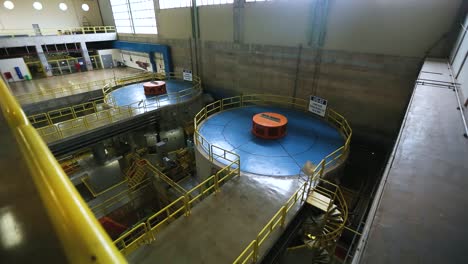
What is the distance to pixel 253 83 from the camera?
18484mm

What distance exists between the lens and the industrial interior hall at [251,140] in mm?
2273

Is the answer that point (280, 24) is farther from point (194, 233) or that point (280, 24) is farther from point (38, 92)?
point (38, 92)

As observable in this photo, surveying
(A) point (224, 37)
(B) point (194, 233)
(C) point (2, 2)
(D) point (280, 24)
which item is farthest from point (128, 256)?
(C) point (2, 2)

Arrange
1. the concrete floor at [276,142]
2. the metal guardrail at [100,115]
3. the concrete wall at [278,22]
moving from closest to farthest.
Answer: the concrete floor at [276,142], the metal guardrail at [100,115], the concrete wall at [278,22]

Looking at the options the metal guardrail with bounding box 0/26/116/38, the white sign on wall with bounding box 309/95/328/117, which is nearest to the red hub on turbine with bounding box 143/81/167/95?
the white sign on wall with bounding box 309/95/328/117

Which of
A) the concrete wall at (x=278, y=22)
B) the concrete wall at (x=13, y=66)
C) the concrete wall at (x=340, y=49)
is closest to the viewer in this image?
the concrete wall at (x=340, y=49)

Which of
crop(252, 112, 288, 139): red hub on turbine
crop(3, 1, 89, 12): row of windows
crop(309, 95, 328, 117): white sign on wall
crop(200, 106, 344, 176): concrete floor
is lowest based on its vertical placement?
crop(200, 106, 344, 176): concrete floor

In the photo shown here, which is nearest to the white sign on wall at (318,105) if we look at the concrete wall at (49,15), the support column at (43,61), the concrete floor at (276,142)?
the concrete floor at (276,142)

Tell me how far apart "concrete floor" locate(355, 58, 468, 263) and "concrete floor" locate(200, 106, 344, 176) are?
5774mm

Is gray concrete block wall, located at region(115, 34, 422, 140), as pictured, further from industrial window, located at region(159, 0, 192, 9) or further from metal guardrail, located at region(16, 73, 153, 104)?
metal guardrail, located at region(16, 73, 153, 104)

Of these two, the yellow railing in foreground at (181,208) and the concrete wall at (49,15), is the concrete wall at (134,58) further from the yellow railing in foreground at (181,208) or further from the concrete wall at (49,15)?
the yellow railing in foreground at (181,208)

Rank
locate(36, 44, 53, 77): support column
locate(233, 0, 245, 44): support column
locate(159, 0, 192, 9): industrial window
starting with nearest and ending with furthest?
locate(233, 0, 245, 44): support column
locate(159, 0, 192, 9): industrial window
locate(36, 44, 53, 77): support column

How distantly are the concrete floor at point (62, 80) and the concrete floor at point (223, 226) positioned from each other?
22.0 metres

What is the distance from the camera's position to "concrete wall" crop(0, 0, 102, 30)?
26.5m
